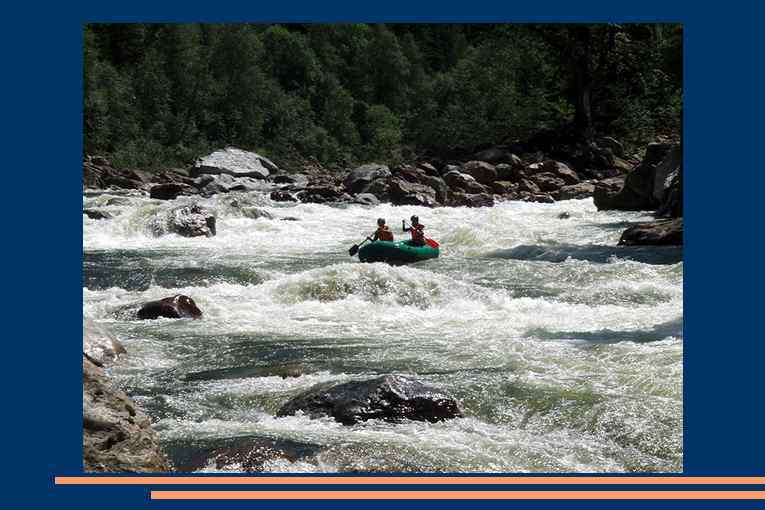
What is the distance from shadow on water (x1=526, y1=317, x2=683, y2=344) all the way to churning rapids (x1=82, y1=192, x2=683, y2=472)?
2cm

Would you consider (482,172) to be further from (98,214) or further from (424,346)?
(424,346)

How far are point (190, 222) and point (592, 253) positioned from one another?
6.58 metres

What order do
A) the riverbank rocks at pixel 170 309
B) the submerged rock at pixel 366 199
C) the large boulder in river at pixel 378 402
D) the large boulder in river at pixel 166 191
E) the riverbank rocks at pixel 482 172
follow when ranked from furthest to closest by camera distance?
the riverbank rocks at pixel 482 172 < the large boulder in river at pixel 166 191 < the submerged rock at pixel 366 199 < the riverbank rocks at pixel 170 309 < the large boulder in river at pixel 378 402

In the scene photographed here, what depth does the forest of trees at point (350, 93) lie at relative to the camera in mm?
27594

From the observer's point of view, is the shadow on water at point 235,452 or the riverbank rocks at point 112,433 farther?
the shadow on water at point 235,452

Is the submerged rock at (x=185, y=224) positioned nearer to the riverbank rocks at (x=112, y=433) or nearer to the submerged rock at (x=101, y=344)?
the submerged rock at (x=101, y=344)

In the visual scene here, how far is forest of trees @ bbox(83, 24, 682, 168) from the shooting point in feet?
90.5

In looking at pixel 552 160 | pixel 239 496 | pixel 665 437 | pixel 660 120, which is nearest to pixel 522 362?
pixel 665 437

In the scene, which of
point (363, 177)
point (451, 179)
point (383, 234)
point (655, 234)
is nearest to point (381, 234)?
point (383, 234)

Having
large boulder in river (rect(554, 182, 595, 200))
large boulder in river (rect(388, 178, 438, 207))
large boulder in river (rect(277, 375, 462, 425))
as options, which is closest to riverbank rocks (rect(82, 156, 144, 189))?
large boulder in river (rect(388, 178, 438, 207))

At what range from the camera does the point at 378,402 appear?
5.60 meters

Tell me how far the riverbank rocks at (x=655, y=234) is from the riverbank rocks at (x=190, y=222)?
6.56 meters

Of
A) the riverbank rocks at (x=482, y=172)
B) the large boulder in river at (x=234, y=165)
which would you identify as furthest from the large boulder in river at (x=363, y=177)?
the large boulder in river at (x=234, y=165)

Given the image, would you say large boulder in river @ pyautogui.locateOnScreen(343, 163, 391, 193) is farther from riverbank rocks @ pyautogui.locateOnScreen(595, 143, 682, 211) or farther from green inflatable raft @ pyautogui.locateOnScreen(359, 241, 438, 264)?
green inflatable raft @ pyautogui.locateOnScreen(359, 241, 438, 264)
